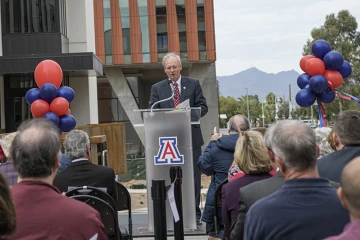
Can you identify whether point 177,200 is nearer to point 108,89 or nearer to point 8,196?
point 8,196

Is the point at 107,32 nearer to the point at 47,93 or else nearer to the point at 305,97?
the point at 47,93

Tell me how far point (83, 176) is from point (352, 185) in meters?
3.15

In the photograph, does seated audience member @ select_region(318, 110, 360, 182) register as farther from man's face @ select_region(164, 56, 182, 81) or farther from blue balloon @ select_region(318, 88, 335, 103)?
blue balloon @ select_region(318, 88, 335, 103)

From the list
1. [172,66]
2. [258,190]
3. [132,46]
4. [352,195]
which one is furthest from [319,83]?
[132,46]

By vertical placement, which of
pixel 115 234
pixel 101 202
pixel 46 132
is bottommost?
pixel 115 234

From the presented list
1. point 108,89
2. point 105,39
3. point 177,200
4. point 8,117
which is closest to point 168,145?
point 177,200

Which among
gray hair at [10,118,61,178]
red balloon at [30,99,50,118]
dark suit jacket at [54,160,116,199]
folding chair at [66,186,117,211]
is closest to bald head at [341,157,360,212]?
gray hair at [10,118,61,178]

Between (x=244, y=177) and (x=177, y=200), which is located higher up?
(x=244, y=177)

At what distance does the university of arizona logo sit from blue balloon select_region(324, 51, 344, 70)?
10.4 ft

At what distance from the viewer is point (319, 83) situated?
8.38 metres

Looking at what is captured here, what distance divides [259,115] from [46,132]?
132 m

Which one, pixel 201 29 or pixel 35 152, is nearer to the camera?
pixel 35 152

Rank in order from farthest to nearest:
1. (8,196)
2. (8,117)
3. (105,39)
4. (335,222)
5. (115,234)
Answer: (105,39) → (8,117) → (115,234) → (335,222) → (8,196)

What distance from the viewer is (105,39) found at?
4341cm
